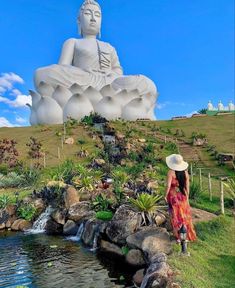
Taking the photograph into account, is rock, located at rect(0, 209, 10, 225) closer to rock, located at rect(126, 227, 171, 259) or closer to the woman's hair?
rock, located at rect(126, 227, 171, 259)

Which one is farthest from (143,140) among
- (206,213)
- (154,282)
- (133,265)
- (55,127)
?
(154,282)

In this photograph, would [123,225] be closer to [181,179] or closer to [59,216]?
[181,179]

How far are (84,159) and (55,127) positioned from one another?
9.87m

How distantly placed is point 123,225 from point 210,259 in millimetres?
3317

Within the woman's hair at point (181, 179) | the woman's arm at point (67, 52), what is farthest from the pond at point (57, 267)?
the woman's arm at point (67, 52)

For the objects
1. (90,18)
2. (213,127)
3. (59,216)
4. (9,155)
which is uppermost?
(90,18)

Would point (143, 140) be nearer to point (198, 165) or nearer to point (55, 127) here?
point (198, 165)

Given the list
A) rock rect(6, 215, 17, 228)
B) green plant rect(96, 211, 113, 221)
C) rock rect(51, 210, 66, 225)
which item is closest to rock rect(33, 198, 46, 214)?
rock rect(6, 215, 17, 228)

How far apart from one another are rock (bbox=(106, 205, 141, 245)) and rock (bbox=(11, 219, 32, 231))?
580cm

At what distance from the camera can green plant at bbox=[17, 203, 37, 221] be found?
58.5 ft

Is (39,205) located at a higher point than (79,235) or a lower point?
higher

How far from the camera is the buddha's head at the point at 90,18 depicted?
4541 cm

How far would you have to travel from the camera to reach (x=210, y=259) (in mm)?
9867

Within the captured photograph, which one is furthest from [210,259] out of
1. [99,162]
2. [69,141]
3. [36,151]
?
[69,141]
